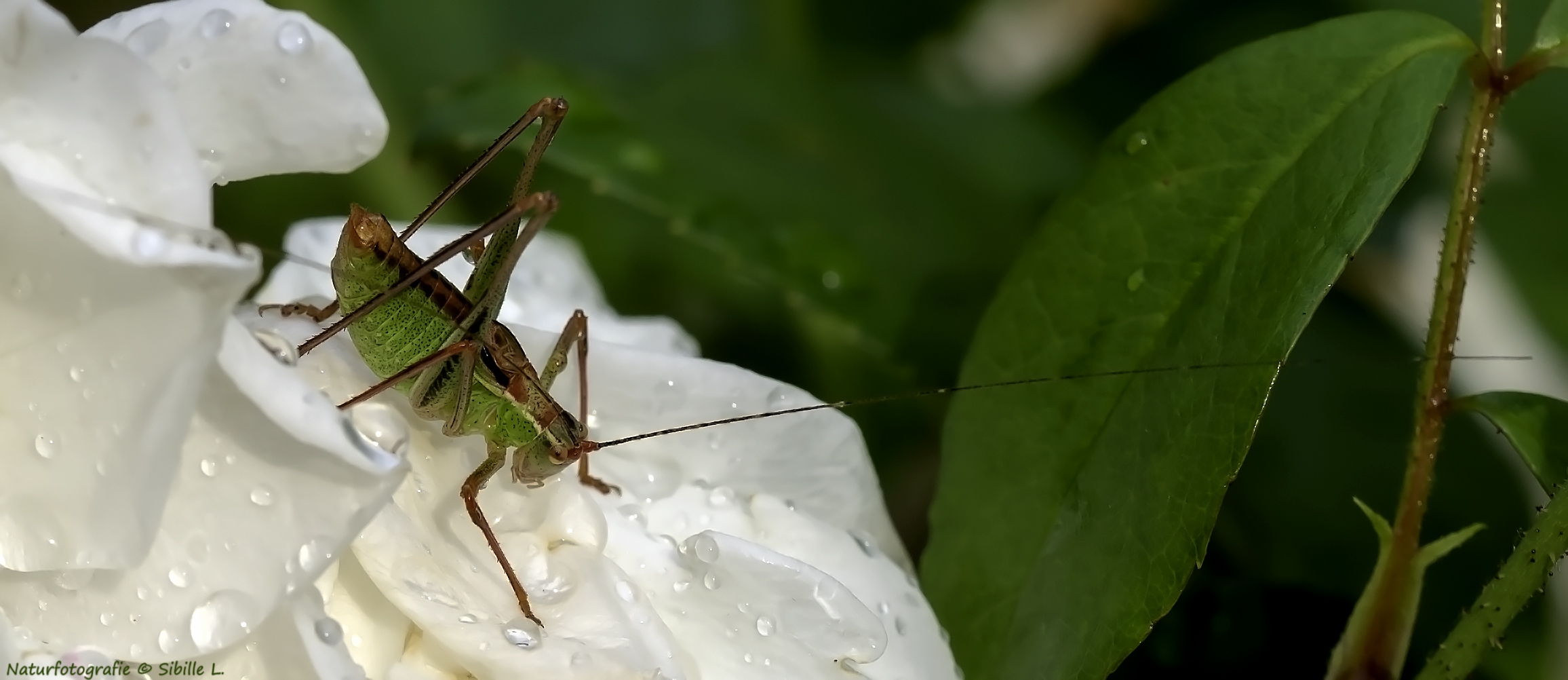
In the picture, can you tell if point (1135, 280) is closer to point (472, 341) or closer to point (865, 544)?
point (865, 544)

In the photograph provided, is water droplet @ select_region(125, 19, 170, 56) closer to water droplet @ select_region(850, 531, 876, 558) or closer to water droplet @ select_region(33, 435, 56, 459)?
water droplet @ select_region(33, 435, 56, 459)

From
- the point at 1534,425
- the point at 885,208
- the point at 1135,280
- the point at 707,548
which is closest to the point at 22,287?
the point at 707,548

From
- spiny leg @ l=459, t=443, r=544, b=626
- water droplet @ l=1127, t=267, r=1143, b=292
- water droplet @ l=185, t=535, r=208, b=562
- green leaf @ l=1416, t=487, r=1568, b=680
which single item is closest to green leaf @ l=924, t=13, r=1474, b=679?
water droplet @ l=1127, t=267, r=1143, b=292

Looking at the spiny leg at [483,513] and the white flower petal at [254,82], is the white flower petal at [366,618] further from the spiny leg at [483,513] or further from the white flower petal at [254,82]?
the white flower petal at [254,82]

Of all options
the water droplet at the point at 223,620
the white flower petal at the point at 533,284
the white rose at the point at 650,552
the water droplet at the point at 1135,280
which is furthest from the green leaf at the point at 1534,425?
the water droplet at the point at 223,620

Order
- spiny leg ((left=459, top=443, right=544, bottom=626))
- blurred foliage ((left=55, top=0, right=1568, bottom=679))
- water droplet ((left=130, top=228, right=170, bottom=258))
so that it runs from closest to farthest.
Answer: water droplet ((left=130, top=228, right=170, bottom=258)), spiny leg ((left=459, top=443, right=544, bottom=626)), blurred foliage ((left=55, top=0, right=1568, bottom=679))

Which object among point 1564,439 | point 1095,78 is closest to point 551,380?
point 1564,439
